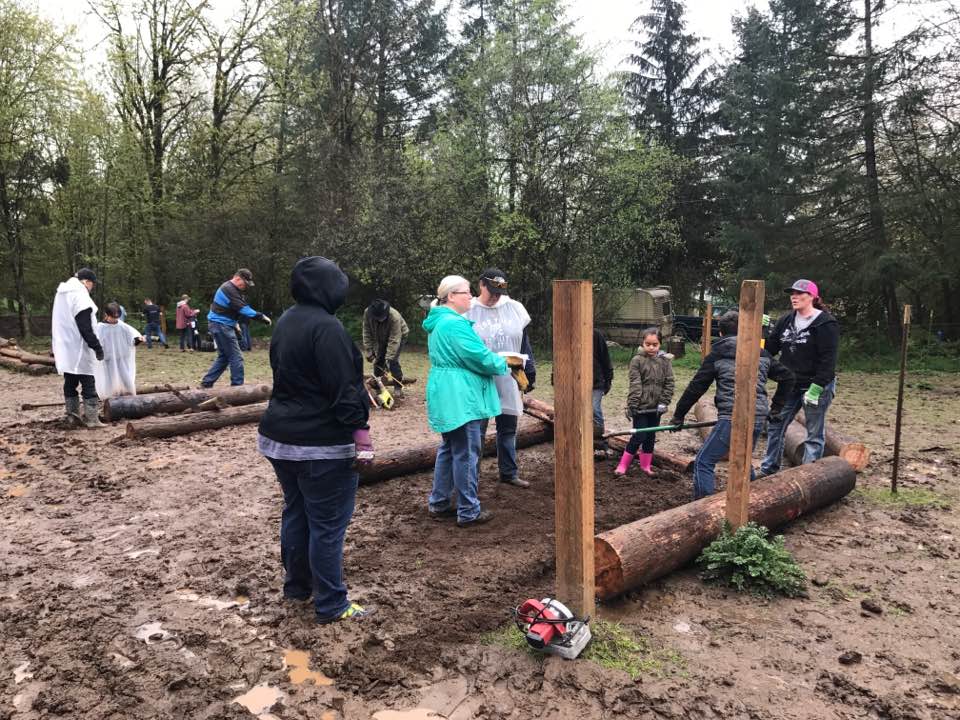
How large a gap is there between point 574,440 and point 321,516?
4.52ft

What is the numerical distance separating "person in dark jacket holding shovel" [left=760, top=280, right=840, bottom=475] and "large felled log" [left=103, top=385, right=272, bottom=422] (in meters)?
7.11

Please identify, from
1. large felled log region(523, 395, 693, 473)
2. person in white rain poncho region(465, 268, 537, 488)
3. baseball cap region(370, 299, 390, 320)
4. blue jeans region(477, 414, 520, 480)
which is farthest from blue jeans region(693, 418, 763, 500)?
baseball cap region(370, 299, 390, 320)

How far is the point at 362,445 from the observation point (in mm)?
3307

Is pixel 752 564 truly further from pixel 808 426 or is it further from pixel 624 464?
pixel 808 426

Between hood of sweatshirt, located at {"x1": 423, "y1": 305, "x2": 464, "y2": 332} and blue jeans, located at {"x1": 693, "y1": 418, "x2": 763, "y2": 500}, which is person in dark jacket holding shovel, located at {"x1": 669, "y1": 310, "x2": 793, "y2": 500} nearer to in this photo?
blue jeans, located at {"x1": 693, "y1": 418, "x2": 763, "y2": 500}

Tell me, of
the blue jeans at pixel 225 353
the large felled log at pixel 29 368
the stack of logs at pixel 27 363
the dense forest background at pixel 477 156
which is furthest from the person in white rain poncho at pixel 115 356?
the dense forest background at pixel 477 156

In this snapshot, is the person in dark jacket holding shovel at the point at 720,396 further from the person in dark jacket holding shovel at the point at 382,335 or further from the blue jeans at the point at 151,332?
the blue jeans at the point at 151,332

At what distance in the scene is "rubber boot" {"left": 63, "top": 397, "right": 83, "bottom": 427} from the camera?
8.11 metres

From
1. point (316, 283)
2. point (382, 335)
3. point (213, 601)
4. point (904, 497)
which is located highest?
point (316, 283)

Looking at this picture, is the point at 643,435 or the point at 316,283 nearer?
the point at 316,283

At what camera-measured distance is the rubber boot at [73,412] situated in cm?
811

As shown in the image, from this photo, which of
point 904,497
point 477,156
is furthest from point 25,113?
point 904,497

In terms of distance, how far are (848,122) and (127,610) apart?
19206 millimetres

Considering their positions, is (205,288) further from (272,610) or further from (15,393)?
(272,610)
